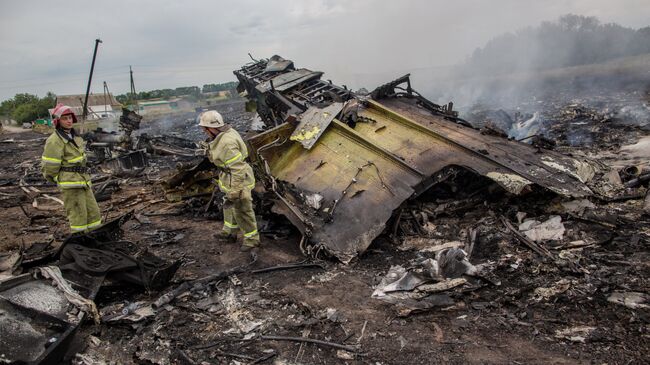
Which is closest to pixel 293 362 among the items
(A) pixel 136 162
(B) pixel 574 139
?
(B) pixel 574 139

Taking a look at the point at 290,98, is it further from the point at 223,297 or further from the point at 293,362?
the point at 293,362

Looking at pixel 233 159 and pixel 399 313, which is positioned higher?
pixel 233 159

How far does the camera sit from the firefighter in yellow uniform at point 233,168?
4547 mm

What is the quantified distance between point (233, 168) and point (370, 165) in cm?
167

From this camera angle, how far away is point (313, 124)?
223 inches

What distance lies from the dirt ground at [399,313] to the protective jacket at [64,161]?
56.1 inches

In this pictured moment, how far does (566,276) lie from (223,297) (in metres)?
3.05

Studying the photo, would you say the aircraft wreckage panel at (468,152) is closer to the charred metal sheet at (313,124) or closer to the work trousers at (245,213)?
the charred metal sheet at (313,124)

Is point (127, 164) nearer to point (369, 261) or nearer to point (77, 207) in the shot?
point (77, 207)

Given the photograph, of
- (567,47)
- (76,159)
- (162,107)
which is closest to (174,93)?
(162,107)

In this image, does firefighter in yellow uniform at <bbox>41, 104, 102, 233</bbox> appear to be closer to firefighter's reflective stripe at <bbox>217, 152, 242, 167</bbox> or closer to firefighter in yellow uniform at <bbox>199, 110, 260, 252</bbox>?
firefighter in yellow uniform at <bbox>199, 110, 260, 252</bbox>

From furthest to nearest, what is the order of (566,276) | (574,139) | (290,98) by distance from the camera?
(574,139)
(290,98)
(566,276)

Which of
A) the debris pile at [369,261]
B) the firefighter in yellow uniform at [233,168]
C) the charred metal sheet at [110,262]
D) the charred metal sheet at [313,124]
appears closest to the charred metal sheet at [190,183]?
the debris pile at [369,261]

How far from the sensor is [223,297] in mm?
3715
